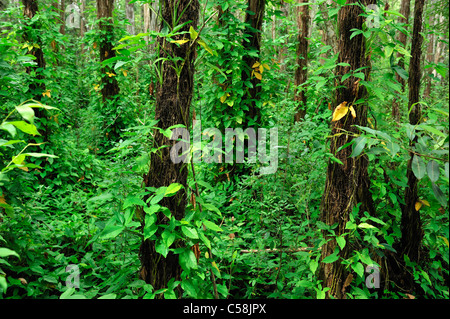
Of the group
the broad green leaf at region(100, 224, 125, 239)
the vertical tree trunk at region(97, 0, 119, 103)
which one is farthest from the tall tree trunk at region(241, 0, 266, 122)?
the vertical tree trunk at region(97, 0, 119, 103)

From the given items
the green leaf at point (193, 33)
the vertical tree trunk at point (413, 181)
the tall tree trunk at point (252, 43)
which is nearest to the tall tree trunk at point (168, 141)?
the green leaf at point (193, 33)

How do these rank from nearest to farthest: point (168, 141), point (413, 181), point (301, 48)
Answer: point (168, 141)
point (413, 181)
point (301, 48)

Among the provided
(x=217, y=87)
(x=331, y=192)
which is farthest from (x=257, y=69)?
(x=331, y=192)

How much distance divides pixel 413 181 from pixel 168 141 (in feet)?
7.20

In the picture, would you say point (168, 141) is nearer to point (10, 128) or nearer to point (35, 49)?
point (10, 128)

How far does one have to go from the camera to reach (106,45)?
728cm

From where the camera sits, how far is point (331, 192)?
244 cm

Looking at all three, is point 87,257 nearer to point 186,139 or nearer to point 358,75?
point 186,139

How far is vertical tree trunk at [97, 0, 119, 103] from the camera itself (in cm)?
715

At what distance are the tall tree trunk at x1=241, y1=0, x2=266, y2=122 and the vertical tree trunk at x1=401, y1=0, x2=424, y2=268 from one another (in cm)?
206

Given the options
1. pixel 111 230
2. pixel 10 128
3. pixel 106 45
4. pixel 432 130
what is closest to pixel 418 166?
pixel 432 130

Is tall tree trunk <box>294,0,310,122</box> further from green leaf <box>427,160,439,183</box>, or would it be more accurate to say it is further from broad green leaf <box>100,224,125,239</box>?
broad green leaf <box>100,224,125,239</box>

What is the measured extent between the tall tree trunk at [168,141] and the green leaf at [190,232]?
0.16 m

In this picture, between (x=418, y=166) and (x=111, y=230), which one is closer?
(x=418, y=166)
